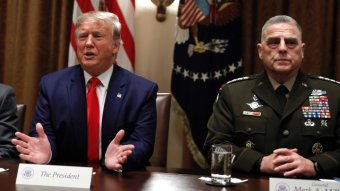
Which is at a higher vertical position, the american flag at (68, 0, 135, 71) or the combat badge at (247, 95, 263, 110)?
the american flag at (68, 0, 135, 71)

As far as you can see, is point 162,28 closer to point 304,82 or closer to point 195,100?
point 195,100

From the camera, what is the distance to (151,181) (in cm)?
160

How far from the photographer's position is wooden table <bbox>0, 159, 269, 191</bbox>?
1472 millimetres

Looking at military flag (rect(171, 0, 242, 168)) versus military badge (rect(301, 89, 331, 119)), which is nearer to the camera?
military badge (rect(301, 89, 331, 119))

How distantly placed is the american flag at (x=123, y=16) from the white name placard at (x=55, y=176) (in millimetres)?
1857

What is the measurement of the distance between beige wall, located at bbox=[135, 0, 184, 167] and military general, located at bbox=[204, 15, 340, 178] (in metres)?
1.37

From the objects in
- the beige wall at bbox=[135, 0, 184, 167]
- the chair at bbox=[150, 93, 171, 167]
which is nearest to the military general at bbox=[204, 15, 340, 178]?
the chair at bbox=[150, 93, 171, 167]

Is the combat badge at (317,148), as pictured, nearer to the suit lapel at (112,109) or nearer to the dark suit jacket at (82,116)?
the dark suit jacket at (82,116)

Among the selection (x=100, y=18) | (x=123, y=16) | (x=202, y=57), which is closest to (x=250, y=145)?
(x=100, y=18)

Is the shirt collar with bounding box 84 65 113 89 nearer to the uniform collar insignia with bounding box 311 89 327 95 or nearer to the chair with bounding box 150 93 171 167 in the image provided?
the chair with bounding box 150 93 171 167

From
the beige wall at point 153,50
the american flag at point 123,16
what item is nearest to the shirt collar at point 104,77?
the american flag at point 123,16

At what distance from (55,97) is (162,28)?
63.1 inches

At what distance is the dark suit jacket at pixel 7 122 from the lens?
2182mm

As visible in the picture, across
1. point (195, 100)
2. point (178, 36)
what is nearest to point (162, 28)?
point (178, 36)
